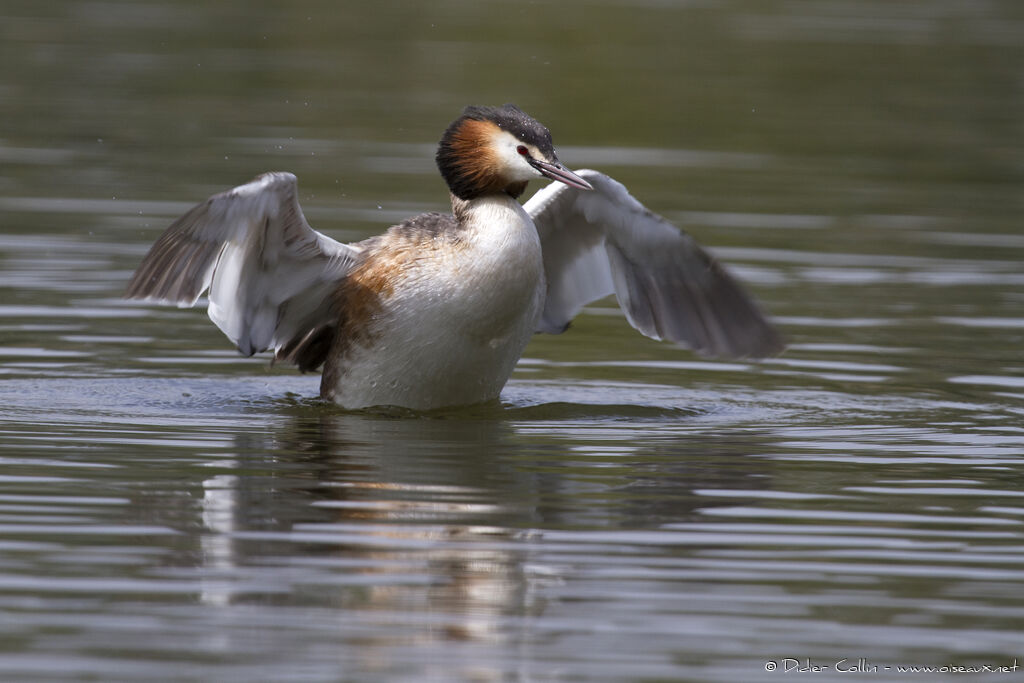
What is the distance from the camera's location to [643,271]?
37.7 feet

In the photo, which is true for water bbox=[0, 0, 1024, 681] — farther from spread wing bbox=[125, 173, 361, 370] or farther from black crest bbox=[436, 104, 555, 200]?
black crest bbox=[436, 104, 555, 200]

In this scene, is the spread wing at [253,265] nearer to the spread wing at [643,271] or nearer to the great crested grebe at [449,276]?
the great crested grebe at [449,276]

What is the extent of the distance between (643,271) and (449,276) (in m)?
1.56

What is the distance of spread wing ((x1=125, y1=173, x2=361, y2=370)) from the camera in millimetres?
9898

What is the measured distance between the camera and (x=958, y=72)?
3011cm

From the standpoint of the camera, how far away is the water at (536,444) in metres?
6.47

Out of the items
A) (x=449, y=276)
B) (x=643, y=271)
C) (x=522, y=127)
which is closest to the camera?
(x=522, y=127)

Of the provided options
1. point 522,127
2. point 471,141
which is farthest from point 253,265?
point 522,127

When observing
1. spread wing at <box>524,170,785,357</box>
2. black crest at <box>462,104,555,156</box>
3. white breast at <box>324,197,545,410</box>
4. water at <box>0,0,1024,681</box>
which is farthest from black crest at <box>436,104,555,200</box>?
water at <box>0,0,1024,681</box>

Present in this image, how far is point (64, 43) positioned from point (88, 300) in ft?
53.4

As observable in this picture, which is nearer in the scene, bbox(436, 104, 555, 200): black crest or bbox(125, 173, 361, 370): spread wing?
bbox(125, 173, 361, 370): spread wing

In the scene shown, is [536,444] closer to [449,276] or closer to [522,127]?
[449,276]

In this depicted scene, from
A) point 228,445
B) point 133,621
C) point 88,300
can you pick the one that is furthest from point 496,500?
point 88,300

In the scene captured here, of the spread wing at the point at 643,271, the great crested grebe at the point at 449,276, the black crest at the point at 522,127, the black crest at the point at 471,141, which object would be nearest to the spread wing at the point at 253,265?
the great crested grebe at the point at 449,276
